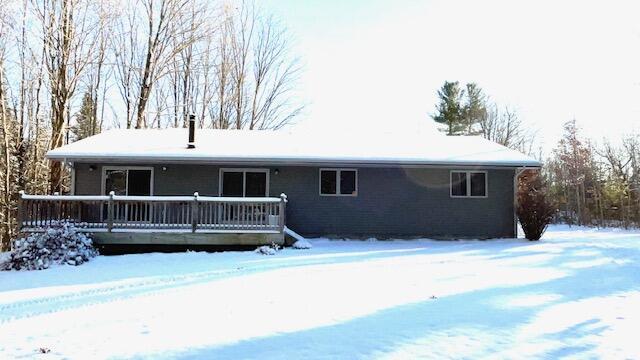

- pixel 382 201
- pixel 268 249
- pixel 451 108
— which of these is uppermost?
pixel 451 108

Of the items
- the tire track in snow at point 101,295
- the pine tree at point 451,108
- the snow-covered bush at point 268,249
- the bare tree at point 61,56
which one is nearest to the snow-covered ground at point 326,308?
the tire track in snow at point 101,295

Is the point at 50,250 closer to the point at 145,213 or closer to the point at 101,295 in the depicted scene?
the point at 145,213

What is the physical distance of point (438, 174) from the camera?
49.4 ft

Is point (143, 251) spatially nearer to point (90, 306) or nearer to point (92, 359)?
point (90, 306)

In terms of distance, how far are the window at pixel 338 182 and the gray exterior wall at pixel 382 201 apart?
14 cm

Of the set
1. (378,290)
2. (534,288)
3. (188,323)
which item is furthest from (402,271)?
(188,323)

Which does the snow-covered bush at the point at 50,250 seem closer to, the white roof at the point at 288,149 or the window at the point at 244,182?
the white roof at the point at 288,149

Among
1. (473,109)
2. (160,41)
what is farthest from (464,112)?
(160,41)

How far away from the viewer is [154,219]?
12.5 metres

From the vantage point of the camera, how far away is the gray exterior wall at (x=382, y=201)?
14789mm

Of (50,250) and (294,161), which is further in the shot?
(294,161)

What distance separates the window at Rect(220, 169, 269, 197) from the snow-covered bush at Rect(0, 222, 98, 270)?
4504 millimetres

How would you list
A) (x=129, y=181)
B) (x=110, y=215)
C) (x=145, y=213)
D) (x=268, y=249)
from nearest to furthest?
1. (x=268, y=249)
2. (x=110, y=215)
3. (x=145, y=213)
4. (x=129, y=181)

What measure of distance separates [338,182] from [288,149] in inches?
75.4
